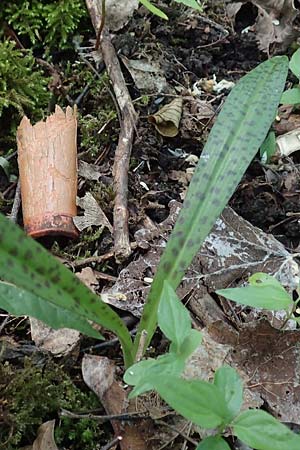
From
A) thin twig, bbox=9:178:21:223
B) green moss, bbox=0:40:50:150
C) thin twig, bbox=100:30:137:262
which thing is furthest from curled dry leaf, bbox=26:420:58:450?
green moss, bbox=0:40:50:150

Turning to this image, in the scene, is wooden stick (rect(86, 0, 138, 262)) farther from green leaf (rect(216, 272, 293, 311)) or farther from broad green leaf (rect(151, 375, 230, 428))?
broad green leaf (rect(151, 375, 230, 428))

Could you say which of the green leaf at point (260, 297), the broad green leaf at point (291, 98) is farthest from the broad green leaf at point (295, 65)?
the green leaf at point (260, 297)

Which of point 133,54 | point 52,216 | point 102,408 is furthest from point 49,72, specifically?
point 102,408

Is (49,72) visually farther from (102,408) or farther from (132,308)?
(102,408)

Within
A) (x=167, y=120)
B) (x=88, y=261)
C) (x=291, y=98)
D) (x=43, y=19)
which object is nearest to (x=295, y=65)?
(x=291, y=98)

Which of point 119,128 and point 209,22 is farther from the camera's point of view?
point 209,22

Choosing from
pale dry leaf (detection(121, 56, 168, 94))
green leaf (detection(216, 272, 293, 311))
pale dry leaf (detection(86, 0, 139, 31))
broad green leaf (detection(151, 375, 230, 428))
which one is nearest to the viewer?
broad green leaf (detection(151, 375, 230, 428))
